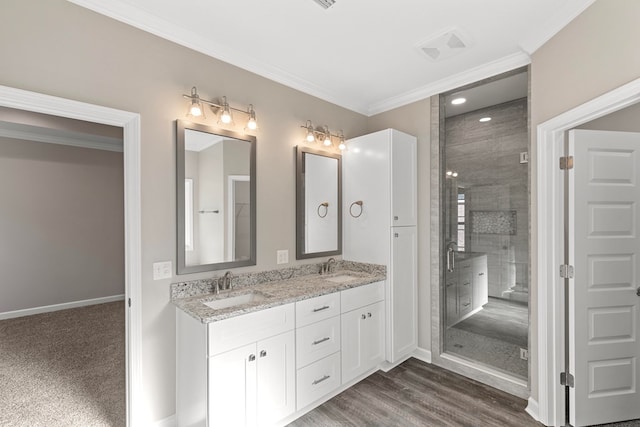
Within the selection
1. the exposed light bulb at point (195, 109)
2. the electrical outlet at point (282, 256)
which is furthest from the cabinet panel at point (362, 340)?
the exposed light bulb at point (195, 109)

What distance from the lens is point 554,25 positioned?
1997 mm

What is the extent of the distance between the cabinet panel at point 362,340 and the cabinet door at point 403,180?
2.90 feet

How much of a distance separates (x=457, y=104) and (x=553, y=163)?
1.15 metres

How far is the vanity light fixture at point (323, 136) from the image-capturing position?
2959 millimetres

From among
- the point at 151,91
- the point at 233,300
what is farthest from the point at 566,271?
the point at 151,91

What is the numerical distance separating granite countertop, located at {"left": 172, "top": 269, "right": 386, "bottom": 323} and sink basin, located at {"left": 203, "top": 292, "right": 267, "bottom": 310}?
0.02 meters

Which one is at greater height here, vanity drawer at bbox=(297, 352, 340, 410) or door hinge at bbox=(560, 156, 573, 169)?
door hinge at bbox=(560, 156, 573, 169)

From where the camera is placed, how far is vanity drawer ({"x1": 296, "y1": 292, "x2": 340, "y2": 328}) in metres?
2.23

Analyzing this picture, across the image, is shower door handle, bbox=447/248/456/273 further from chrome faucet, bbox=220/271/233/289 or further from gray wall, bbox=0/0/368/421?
chrome faucet, bbox=220/271/233/289

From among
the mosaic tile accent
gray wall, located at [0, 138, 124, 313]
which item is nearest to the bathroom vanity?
the mosaic tile accent

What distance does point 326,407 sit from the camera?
233cm

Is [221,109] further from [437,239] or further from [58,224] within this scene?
[58,224]

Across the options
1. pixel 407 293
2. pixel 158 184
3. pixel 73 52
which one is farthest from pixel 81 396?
pixel 407 293

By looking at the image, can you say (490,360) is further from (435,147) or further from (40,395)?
(40,395)
